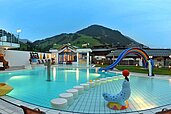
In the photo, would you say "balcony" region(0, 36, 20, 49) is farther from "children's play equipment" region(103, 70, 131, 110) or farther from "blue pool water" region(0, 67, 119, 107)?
"children's play equipment" region(103, 70, 131, 110)

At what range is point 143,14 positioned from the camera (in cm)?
4497

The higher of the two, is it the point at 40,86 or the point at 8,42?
the point at 8,42

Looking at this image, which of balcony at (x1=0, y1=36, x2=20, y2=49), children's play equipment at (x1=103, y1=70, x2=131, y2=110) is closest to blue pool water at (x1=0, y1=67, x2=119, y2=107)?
children's play equipment at (x1=103, y1=70, x2=131, y2=110)

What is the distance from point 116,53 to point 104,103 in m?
26.2

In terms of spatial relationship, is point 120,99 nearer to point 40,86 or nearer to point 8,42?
point 40,86

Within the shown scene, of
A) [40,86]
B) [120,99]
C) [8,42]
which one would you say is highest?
[8,42]

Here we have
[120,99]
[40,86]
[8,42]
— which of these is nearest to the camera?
[120,99]

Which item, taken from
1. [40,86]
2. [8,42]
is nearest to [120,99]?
[40,86]

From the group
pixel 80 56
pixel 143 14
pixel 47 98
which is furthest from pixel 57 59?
pixel 143 14

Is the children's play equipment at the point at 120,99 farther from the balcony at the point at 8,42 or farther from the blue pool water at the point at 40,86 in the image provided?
the balcony at the point at 8,42

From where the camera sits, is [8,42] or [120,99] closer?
[120,99]

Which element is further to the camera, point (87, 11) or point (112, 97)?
point (87, 11)

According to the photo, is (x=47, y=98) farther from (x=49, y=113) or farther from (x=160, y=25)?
(x=160, y=25)

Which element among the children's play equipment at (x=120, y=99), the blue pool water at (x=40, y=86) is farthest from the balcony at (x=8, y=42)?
the children's play equipment at (x=120, y=99)
